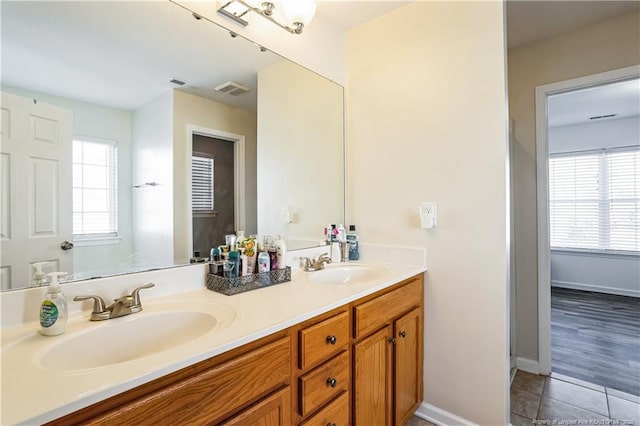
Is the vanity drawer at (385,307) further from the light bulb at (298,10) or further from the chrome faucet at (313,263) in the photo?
the light bulb at (298,10)

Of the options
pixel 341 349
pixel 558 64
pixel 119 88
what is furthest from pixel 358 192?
pixel 558 64

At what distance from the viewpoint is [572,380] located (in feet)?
6.88

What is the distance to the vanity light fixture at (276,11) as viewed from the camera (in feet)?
4.68

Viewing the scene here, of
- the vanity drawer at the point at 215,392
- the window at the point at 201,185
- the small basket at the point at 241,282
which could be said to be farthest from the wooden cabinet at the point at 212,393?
the window at the point at 201,185

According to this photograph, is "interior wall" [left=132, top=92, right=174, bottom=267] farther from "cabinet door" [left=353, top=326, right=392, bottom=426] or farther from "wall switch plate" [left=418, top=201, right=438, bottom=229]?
"wall switch plate" [left=418, top=201, right=438, bottom=229]

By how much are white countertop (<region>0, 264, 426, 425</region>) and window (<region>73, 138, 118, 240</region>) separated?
0.29 metres

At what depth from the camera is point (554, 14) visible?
2.01 metres

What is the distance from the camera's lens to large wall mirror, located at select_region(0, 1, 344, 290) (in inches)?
36.6

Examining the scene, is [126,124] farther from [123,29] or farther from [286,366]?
[286,366]

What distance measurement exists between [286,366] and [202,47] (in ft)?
4.48

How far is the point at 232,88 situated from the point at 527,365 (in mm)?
2745

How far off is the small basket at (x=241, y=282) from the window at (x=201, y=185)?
0.31m

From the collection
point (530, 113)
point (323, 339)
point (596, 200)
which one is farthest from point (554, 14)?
point (596, 200)

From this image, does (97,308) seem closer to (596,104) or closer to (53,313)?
(53,313)
